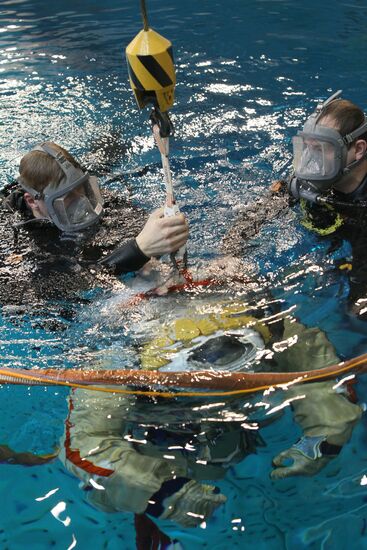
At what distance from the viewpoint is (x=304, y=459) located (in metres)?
2.63

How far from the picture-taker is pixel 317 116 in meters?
3.56

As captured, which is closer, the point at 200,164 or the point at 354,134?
the point at 354,134

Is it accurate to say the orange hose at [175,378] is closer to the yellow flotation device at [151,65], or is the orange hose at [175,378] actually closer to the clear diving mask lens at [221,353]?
the clear diving mask lens at [221,353]

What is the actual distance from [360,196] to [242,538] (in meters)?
1.96

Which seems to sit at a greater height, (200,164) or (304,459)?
(200,164)

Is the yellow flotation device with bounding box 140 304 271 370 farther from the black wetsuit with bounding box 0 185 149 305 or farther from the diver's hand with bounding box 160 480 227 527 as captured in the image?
the diver's hand with bounding box 160 480 227 527

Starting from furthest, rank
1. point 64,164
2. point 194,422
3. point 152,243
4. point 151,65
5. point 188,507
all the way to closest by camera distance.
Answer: point 64,164 < point 152,243 < point 194,422 < point 188,507 < point 151,65

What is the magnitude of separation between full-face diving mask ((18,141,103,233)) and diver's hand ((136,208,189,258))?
55 centimetres

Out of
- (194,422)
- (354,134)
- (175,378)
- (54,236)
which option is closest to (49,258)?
(54,236)

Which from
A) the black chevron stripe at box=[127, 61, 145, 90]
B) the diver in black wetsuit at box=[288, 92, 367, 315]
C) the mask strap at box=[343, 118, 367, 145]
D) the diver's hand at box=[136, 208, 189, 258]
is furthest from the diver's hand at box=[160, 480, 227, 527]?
the mask strap at box=[343, 118, 367, 145]

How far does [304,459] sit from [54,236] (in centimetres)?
176

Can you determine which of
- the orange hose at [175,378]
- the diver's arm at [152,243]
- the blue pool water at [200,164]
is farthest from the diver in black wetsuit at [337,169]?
the diver's arm at [152,243]

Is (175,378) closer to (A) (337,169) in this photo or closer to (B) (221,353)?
(B) (221,353)

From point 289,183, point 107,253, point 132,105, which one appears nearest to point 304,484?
point 107,253
